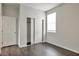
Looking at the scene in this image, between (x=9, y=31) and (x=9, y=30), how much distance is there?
5 centimetres

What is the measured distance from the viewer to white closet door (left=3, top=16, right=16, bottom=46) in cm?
445

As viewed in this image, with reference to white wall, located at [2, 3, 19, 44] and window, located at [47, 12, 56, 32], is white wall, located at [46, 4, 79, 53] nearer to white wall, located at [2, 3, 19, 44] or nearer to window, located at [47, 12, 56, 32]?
window, located at [47, 12, 56, 32]

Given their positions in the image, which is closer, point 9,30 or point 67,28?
point 67,28

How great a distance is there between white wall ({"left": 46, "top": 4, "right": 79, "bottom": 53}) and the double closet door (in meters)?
1.94

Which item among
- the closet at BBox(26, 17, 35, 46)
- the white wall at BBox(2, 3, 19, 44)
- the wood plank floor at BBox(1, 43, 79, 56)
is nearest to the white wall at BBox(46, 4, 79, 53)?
the wood plank floor at BBox(1, 43, 79, 56)

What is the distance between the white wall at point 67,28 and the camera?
11.7 ft

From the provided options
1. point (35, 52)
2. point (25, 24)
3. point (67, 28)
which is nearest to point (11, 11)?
point (25, 24)

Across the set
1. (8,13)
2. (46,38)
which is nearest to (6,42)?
(8,13)

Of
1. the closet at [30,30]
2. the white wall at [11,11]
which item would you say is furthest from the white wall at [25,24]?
the white wall at [11,11]

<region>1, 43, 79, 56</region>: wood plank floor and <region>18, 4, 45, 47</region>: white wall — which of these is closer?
<region>1, 43, 79, 56</region>: wood plank floor

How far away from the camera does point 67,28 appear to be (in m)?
4.03

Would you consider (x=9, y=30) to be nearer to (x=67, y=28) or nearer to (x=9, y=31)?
(x=9, y=31)

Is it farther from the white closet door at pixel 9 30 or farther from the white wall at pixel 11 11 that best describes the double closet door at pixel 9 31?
the white wall at pixel 11 11

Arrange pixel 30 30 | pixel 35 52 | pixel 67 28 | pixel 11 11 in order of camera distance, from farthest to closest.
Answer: pixel 30 30 < pixel 11 11 < pixel 67 28 < pixel 35 52
